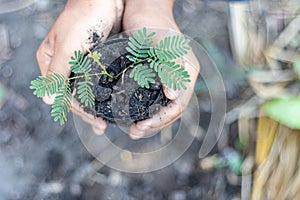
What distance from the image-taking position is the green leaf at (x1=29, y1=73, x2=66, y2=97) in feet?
3.76

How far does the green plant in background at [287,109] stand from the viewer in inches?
64.8

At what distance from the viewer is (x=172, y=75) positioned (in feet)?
3.79

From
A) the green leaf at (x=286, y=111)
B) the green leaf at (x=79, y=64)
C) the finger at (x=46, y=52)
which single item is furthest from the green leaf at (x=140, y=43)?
the green leaf at (x=286, y=111)

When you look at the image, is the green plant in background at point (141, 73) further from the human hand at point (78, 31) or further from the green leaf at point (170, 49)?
the human hand at point (78, 31)

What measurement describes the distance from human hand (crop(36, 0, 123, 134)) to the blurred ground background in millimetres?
424

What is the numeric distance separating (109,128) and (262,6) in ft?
2.74

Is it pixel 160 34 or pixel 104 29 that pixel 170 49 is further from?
pixel 104 29

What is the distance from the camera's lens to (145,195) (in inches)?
73.9

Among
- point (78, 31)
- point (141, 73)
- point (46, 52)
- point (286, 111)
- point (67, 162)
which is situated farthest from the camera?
point (67, 162)

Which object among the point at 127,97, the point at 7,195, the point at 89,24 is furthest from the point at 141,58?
the point at 7,195

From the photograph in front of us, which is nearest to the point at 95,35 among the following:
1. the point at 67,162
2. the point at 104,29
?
the point at 104,29

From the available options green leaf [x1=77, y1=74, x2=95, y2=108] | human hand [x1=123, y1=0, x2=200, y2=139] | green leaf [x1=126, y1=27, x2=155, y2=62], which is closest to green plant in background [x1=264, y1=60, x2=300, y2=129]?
human hand [x1=123, y1=0, x2=200, y2=139]

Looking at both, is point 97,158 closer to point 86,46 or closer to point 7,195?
point 7,195

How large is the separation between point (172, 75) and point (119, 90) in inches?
7.9
